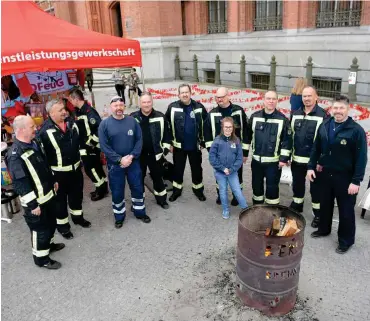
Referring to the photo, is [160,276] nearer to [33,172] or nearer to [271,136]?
[33,172]

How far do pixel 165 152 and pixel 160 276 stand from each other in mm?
2135

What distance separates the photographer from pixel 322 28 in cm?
1603

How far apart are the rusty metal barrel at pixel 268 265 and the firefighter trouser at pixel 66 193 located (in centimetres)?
264

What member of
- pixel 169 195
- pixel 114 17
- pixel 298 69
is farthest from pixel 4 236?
pixel 114 17

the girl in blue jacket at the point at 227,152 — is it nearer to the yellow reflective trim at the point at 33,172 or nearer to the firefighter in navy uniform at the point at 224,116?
the firefighter in navy uniform at the point at 224,116

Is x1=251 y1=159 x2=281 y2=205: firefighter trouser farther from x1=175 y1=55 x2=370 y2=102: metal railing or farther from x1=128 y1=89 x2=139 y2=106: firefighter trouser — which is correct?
x1=128 y1=89 x2=139 y2=106: firefighter trouser

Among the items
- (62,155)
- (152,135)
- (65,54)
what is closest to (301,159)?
(152,135)

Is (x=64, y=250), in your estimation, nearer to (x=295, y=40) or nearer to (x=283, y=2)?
(x=295, y=40)

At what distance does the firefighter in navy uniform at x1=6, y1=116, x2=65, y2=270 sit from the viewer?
4.00 meters

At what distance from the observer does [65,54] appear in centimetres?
586

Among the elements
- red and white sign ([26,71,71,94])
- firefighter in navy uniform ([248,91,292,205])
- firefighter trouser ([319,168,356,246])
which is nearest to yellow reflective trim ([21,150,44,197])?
firefighter in navy uniform ([248,91,292,205])

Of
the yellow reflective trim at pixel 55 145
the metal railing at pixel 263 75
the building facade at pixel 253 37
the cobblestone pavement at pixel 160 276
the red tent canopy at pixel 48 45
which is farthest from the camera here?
the building facade at pixel 253 37

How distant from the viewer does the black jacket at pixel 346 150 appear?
13.3ft

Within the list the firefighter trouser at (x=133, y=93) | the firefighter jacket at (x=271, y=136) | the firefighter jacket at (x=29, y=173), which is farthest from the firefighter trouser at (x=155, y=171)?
the firefighter trouser at (x=133, y=93)
